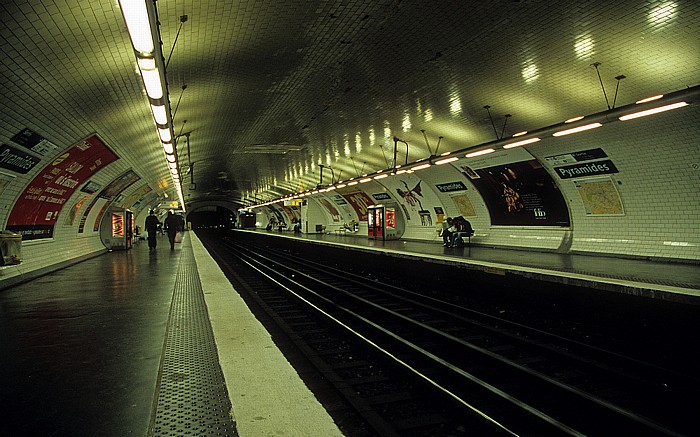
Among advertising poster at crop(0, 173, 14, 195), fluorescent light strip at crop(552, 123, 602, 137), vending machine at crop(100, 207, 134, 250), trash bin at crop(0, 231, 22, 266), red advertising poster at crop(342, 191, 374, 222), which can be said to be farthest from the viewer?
red advertising poster at crop(342, 191, 374, 222)

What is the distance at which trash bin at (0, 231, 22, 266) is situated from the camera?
825 centimetres

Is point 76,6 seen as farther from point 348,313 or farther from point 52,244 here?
point 52,244

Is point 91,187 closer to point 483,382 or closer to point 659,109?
point 483,382

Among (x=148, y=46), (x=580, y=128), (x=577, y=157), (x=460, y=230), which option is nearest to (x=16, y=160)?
(x=148, y=46)

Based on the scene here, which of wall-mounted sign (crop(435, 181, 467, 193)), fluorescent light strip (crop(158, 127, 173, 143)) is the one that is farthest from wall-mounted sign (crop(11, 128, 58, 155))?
wall-mounted sign (crop(435, 181, 467, 193))

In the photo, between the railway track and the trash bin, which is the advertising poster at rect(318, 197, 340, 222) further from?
the trash bin

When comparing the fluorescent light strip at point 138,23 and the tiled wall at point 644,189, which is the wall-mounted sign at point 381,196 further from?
the fluorescent light strip at point 138,23

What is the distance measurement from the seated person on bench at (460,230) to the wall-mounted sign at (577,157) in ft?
17.8

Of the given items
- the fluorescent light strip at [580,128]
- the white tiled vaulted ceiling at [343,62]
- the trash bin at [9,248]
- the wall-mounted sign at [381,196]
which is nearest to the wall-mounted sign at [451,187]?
the white tiled vaulted ceiling at [343,62]

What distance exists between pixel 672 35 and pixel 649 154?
418 centimetres

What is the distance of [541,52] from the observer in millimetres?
7676

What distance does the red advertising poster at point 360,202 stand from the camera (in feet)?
88.6

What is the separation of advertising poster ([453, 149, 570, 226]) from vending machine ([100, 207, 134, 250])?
13864 millimetres

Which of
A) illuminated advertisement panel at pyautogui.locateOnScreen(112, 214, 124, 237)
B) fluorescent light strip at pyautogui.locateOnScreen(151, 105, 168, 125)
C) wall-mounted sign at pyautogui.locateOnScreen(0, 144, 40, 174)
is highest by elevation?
fluorescent light strip at pyautogui.locateOnScreen(151, 105, 168, 125)
